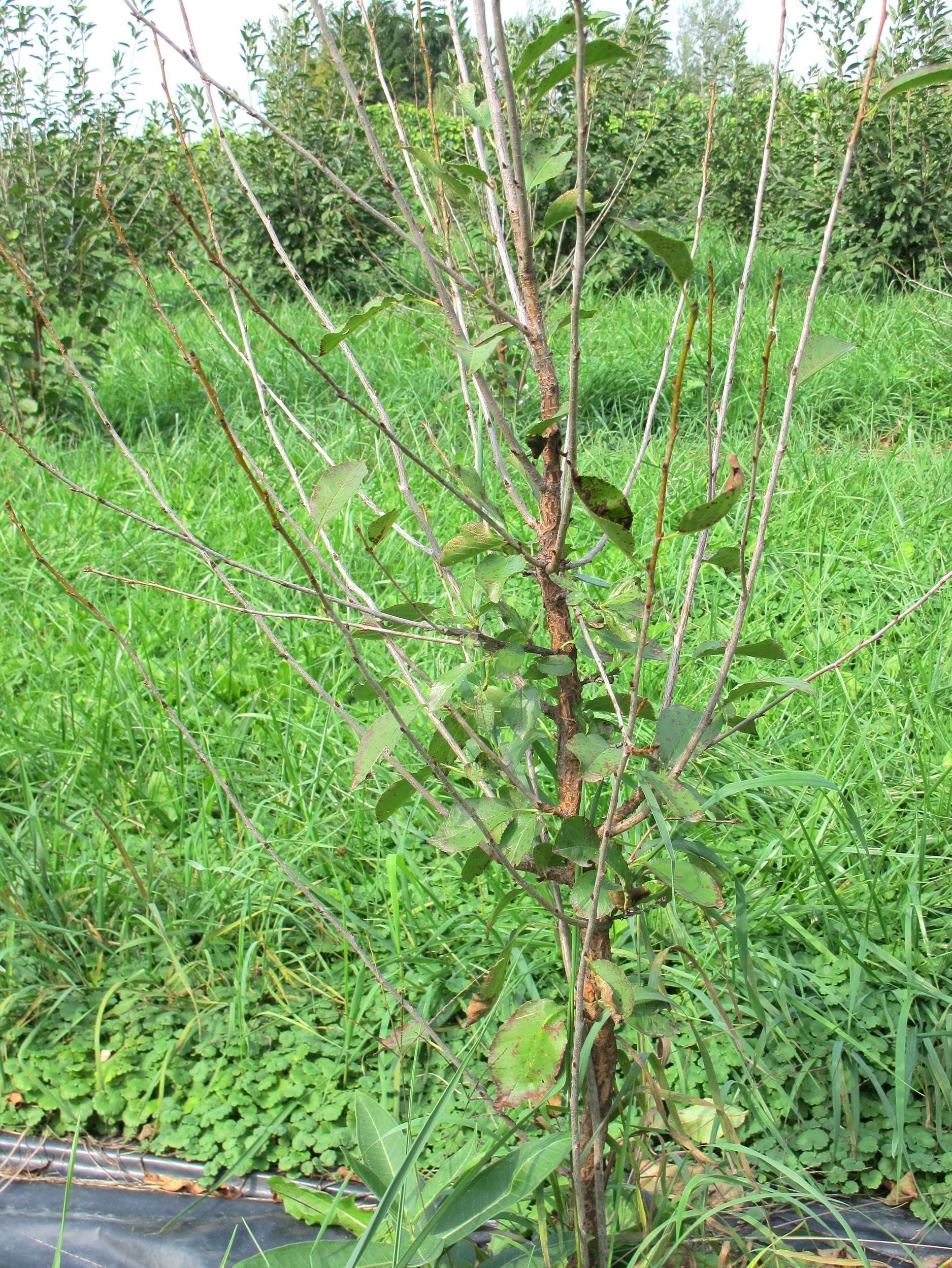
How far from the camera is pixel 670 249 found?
743 mm

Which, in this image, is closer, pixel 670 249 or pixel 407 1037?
pixel 670 249

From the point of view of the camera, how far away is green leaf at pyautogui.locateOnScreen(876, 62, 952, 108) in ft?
2.39

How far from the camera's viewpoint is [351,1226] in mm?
1293

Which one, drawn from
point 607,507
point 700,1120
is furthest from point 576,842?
point 700,1120

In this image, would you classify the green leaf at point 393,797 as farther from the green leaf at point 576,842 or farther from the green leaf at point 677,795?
the green leaf at point 677,795

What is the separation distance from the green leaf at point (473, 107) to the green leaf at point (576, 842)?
74cm

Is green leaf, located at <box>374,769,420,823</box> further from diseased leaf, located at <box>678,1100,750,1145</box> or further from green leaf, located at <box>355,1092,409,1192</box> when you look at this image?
diseased leaf, located at <box>678,1100,750,1145</box>

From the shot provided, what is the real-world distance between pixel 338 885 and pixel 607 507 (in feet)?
3.91

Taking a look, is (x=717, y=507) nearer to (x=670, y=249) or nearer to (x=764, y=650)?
(x=670, y=249)

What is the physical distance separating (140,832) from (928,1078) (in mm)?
1603

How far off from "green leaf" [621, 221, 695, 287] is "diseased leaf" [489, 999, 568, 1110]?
753mm

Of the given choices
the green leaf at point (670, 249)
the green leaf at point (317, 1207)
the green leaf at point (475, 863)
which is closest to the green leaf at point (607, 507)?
the green leaf at point (670, 249)

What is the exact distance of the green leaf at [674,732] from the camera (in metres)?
1.08

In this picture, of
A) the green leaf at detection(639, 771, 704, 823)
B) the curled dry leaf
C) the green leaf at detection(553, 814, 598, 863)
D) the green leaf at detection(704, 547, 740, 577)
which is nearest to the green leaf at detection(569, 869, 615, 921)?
the green leaf at detection(553, 814, 598, 863)
